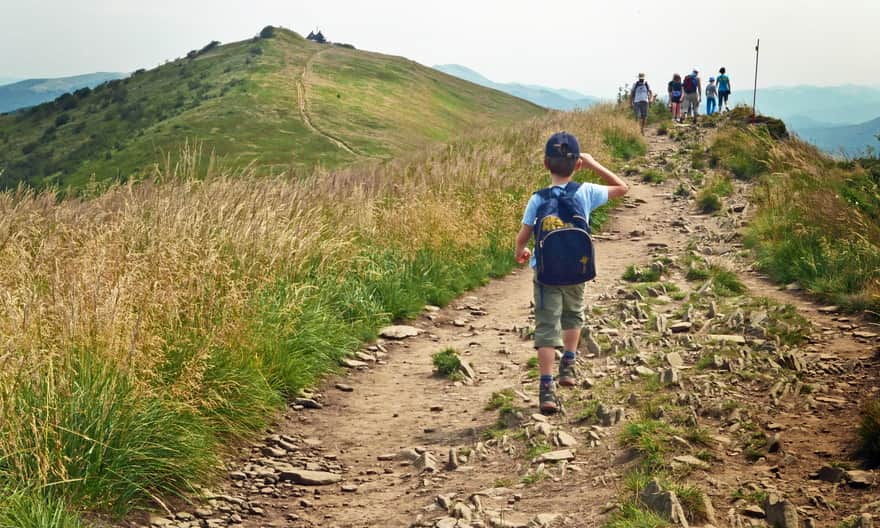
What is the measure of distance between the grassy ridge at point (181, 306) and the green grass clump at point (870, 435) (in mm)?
4050

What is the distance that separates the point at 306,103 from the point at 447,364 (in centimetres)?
9777

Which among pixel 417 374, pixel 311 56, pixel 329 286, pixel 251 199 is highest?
pixel 311 56

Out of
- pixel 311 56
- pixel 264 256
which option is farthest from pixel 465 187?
pixel 311 56

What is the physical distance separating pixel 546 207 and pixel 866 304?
403 centimetres

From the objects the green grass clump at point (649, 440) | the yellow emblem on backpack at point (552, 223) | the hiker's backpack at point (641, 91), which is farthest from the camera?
the hiker's backpack at point (641, 91)

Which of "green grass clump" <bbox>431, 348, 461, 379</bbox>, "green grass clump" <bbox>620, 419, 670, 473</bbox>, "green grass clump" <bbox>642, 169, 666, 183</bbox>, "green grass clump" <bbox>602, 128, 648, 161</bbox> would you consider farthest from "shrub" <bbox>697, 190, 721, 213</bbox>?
"green grass clump" <bbox>620, 419, 670, 473</bbox>

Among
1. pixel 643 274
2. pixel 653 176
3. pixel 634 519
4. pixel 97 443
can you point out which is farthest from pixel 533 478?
pixel 653 176

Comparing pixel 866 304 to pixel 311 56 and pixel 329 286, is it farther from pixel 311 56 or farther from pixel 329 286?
pixel 311 56

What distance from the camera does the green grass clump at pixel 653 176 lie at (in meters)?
19.3

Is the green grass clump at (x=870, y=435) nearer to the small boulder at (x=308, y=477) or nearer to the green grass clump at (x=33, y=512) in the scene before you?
the small boulder at (x=308, y=477)

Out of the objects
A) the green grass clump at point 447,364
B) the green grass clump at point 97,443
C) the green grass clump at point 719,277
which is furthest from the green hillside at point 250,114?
the green grass clump at point 97,443

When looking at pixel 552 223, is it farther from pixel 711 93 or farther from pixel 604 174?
pixel 711 93

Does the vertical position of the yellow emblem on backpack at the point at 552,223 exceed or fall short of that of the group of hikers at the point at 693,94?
it falls short

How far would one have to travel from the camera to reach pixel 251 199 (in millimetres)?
8961
